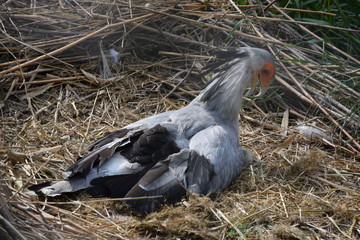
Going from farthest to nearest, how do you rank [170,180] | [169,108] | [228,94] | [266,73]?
[169,108] → [266,73] → [228,94] → [170,180]

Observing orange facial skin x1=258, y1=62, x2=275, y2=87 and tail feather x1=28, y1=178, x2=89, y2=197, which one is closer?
tail feather x1=28, y1=178, x2=89, y2=197

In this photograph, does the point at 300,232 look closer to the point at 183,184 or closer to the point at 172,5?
the point at 183,184

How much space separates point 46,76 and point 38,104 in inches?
13.8

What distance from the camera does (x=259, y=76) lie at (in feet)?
15.1

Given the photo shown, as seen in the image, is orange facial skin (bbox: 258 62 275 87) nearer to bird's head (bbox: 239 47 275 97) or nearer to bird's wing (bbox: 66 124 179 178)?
bird's head (bbox: 239 47 275 97)

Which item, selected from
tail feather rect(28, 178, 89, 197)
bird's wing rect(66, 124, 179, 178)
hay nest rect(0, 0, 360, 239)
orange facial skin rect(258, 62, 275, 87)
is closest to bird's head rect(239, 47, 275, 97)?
orange facial skin rect(258, 62, 275, 87)

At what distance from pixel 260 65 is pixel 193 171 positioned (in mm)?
1129

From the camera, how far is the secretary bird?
3777mm

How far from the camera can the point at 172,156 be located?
12.8ft

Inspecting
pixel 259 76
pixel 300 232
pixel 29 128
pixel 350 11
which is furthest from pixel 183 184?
pixel 350 11

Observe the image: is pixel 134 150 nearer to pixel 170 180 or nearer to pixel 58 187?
pixel 170 180

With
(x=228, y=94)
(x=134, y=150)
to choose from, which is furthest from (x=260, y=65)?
(x=134, y=150)

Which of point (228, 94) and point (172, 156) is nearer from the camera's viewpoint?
point (172, 156)

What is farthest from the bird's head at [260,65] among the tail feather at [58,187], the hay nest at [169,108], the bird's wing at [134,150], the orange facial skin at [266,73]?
the tail feather at [58,187]
